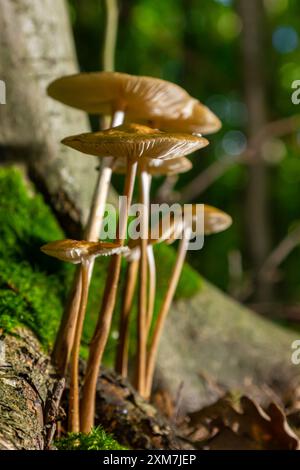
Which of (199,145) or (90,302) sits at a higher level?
(199,145)

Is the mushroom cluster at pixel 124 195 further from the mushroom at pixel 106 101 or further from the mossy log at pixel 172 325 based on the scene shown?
the mossy log at pixel 172 325

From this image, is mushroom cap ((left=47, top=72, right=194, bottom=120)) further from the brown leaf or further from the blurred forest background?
the blurred forest background

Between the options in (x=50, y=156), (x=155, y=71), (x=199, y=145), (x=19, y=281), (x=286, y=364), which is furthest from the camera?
(x=155, y=71)

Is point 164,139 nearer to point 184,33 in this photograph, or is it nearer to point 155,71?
point 155,71

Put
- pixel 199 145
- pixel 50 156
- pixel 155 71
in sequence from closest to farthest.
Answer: pixel 199 145
pixel 50 156
pixel 155 71

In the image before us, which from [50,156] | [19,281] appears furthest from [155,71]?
[19,281]

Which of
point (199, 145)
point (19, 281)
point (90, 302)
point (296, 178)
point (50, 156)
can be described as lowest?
point (296, 178)

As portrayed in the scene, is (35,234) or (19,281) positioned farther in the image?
(35,234)

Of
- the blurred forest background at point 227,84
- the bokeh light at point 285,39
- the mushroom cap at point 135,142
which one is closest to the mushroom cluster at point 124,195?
the mushroom cap at point 135,142
